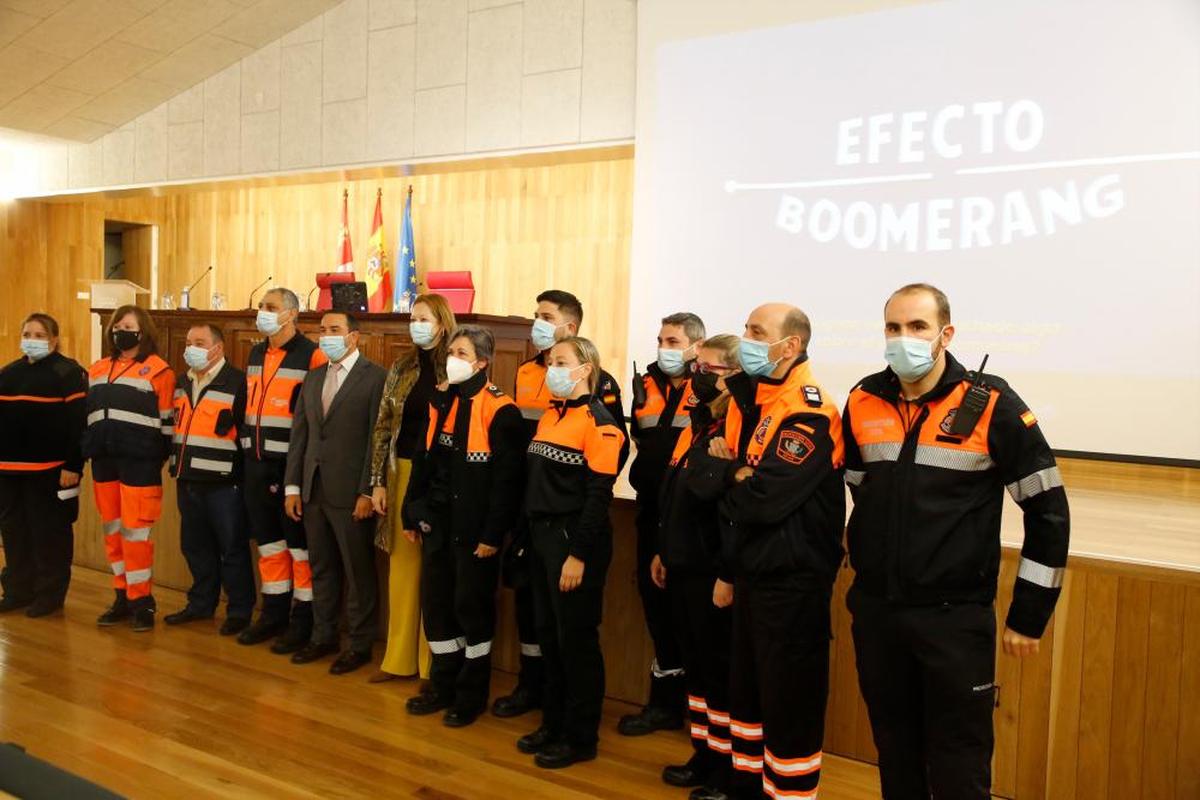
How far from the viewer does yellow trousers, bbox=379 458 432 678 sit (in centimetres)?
401

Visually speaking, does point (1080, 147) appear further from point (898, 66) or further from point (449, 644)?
point (449, 644)

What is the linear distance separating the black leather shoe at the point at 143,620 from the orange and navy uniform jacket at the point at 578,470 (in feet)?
7.97

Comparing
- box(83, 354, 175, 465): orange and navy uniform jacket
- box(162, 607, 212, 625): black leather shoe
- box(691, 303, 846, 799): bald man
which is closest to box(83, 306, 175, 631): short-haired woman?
box(83, 354, 175, 465): orange and navy uniform jacket

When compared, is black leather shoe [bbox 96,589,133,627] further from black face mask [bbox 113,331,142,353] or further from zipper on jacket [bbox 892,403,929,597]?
zipper on jacket [bbox 892,403,929,597]

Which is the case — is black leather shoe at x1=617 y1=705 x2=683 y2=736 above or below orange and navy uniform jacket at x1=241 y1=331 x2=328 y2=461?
below

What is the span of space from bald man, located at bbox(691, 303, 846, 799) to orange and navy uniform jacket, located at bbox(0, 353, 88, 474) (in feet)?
12.3

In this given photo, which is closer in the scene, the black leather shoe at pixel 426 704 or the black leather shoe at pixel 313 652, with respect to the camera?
the black leather shoe at pixel 426 704

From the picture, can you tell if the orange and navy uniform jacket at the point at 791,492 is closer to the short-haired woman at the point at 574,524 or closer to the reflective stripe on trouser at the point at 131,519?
the short-haired woman at the point at 574,524

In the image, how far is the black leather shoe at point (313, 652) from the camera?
14.0 ft

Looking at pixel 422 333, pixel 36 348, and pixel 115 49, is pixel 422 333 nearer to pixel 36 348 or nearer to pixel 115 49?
pixel 36 348

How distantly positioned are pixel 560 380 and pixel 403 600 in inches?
54.2

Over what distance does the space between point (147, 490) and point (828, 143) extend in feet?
12.8

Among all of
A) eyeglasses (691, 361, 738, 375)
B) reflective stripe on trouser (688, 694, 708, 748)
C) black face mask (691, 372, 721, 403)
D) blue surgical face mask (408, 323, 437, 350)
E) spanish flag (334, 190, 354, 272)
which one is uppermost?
spanish flag (334, 190, 354, 272)

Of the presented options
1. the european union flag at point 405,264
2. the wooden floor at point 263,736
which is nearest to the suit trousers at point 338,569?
the wooden floor at point 263,736
